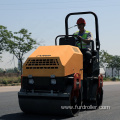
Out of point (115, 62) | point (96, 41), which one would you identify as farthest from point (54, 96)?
point (115, 62)

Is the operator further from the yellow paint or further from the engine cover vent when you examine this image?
the engine cover vent

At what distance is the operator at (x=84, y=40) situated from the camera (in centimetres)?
786

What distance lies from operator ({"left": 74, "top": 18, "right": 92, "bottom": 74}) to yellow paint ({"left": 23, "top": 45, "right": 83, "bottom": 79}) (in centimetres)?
59

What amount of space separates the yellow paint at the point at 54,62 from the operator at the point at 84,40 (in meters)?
0.59

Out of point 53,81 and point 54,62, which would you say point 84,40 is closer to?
point 54,62

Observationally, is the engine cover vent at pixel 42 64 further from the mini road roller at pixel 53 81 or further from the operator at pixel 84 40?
the operator at pixel 84 40

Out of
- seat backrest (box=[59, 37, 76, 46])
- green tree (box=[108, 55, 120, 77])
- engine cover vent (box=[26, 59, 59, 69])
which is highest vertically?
seat backrest (box=[59, 37, 76, 46])

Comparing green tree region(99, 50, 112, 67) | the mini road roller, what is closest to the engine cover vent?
the mini road roller

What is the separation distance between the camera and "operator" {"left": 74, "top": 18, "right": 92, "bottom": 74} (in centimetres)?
786

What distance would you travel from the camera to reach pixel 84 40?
26.6 ft

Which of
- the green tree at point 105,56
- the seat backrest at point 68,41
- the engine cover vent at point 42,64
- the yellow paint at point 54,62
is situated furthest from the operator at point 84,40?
the green tree at point 105,56

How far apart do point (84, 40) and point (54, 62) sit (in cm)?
167

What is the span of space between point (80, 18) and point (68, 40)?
1.04m

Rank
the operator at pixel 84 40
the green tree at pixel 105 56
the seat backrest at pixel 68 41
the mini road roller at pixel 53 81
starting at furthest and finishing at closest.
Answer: the green tree at pixel 105 56 → the operator at pixel 84 40 → the seat backrest at pixel 68 41 → the mini road roller at pixel 53 81
